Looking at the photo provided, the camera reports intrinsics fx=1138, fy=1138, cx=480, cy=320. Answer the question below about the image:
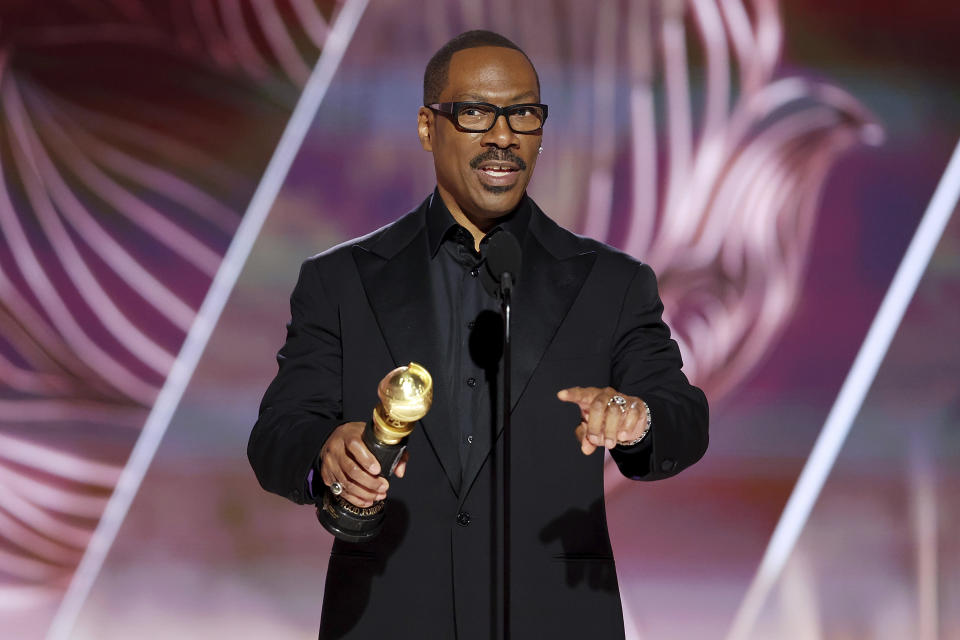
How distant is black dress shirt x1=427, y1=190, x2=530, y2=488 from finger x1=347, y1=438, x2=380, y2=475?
36 cm

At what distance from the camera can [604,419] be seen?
64.9 inches

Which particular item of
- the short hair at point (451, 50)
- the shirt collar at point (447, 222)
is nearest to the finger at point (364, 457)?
the shirt collar at point (447, 222)

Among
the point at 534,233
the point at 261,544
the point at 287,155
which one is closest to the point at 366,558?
the point at 534,233

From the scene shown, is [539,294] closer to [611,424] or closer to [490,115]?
[490,115]

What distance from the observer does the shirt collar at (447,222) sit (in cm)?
224

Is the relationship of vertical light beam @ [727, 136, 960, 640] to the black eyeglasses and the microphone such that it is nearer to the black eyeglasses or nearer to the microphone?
the black eyeglasses

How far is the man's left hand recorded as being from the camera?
1.65 m

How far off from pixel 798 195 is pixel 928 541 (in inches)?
48.9

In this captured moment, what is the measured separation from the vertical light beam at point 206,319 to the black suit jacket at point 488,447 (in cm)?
164

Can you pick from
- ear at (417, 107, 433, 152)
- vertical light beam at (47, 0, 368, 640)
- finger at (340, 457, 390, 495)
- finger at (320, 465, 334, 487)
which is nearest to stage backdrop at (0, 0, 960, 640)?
vertical light beam at (47, 0, 368, 640)

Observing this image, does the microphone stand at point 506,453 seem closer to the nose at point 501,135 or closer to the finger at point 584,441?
the finger at point 584,441

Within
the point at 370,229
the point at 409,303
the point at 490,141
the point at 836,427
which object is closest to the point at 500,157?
the point at 490,141

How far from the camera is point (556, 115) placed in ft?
12.3

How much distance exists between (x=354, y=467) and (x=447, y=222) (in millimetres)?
731
